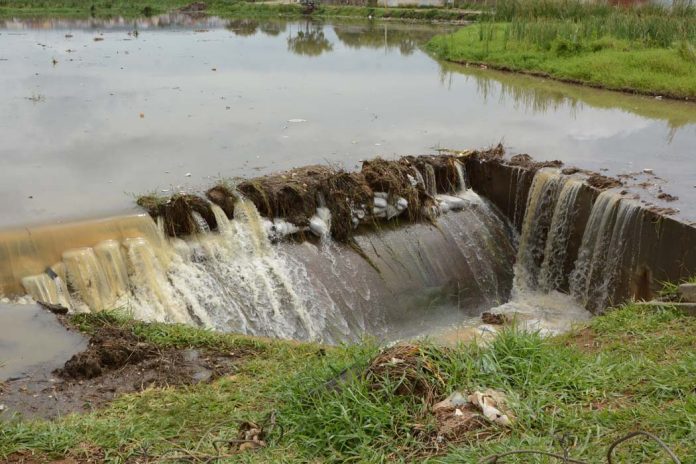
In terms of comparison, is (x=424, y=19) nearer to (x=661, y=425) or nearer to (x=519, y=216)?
(x=519, y=216)

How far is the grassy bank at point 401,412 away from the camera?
3330 millimetres

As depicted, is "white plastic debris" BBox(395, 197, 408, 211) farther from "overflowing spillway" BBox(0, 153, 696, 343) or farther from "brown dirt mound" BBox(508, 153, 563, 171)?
Result: "brown dirt mound" BBox(508, 153, 563, 171)

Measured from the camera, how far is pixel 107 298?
21.2 ft

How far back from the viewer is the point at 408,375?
12.1 ft

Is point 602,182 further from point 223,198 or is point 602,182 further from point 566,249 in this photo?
point 223,198

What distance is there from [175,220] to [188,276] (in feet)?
2.32

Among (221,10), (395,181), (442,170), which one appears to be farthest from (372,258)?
(221,10)

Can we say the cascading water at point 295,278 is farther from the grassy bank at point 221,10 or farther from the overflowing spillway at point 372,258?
the grassy bank at point 221,10

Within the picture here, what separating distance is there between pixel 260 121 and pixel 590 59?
336 inches

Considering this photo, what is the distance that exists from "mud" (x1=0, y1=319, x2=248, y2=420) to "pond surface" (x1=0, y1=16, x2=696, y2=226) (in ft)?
9.30

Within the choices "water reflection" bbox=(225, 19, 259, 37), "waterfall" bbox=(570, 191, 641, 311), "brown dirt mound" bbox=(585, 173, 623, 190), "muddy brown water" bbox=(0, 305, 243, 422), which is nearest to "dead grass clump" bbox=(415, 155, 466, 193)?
"brown dirt mound" bbox=(585, 173, 623, 190)

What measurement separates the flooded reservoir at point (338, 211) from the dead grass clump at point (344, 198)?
0.06ft

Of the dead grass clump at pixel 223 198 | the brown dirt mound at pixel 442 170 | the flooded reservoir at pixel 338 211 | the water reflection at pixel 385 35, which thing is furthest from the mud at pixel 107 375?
the water reflection at pixel 385 35

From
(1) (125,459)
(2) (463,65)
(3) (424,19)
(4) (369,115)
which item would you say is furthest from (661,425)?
(3) (424,19)
